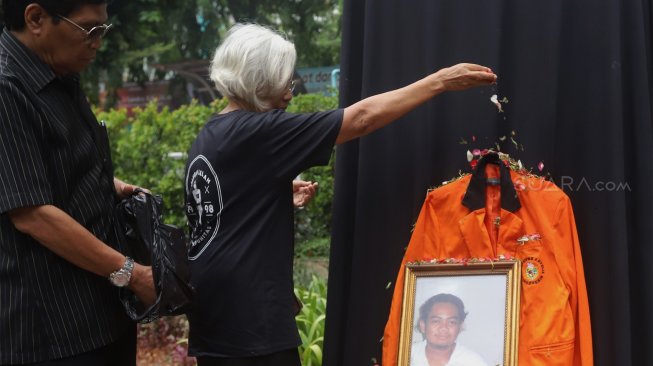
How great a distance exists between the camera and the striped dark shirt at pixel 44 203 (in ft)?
7.14

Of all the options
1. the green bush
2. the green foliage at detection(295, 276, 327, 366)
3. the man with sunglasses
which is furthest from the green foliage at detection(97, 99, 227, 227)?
the man with sunglasses

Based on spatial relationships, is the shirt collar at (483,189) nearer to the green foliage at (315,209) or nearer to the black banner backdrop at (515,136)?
the black banner backdrop at (515,136)

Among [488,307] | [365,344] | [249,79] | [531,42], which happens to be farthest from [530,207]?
[249,79]

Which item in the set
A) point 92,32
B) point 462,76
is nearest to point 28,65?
point 92,32

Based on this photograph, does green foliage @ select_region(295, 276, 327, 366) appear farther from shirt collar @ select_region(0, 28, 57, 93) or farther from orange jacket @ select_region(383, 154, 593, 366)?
shirt collar @ select_region(0, 28, 57, 93)

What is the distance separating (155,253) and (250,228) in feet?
1.07

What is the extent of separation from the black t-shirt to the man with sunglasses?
11.1 inches

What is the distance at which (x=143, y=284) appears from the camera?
2348 mm

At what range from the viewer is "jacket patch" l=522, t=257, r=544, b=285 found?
9.26 ft

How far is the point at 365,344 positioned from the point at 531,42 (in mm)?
1433

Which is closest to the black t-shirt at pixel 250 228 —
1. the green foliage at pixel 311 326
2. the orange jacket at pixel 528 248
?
the orange jacket at pixel 528 248

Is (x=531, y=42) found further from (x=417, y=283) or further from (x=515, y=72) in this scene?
(x=417, y=283)

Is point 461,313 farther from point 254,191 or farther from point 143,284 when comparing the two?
point 143,284

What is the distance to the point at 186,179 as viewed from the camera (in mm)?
2730
